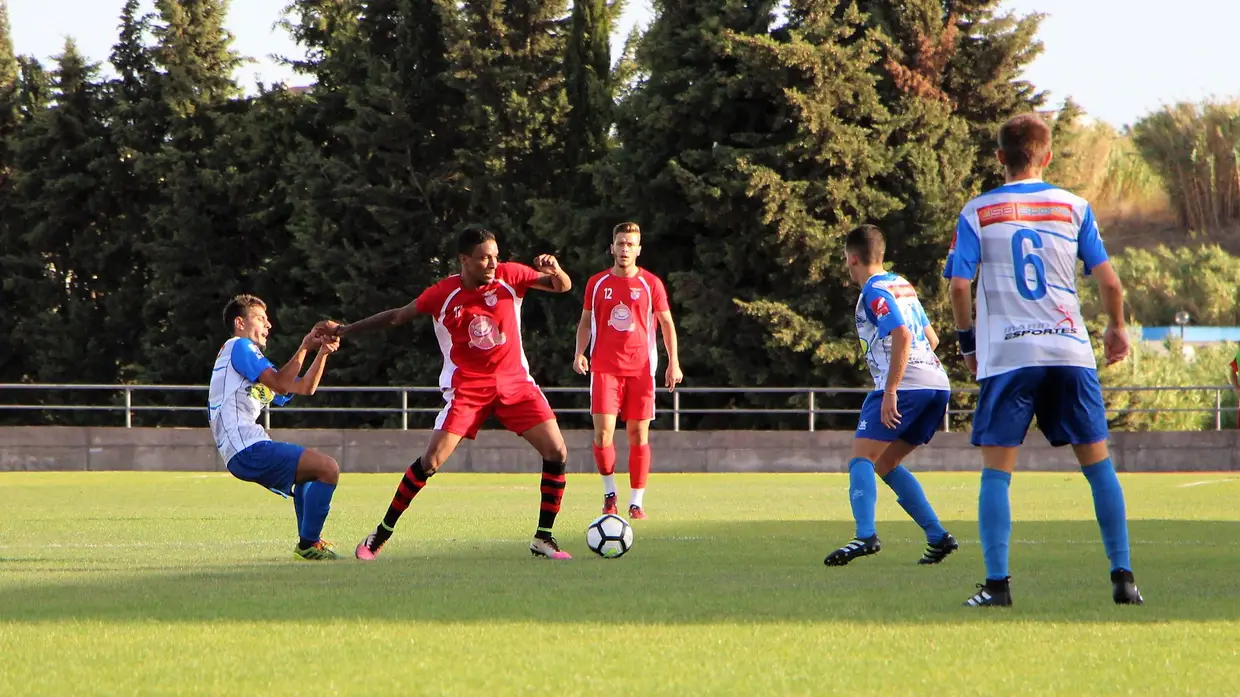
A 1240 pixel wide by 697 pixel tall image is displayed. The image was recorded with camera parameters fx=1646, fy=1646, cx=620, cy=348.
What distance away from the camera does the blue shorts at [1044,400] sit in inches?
252

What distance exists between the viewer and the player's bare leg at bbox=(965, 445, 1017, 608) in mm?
6457

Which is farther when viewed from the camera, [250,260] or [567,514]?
[250,260]

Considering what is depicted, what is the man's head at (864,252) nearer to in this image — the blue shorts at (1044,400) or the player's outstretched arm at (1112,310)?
the player's outstretched arm at (1112,310)

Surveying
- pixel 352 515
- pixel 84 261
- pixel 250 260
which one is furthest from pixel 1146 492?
pixel 84 261

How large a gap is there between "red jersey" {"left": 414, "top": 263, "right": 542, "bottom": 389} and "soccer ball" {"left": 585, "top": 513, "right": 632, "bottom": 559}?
0.93m

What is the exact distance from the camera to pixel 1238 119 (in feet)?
227

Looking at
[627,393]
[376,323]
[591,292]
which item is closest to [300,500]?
[376,323]

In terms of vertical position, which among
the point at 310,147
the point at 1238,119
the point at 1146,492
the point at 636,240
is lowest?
→ the point at 1146,492

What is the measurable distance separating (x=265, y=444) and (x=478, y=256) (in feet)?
5.10

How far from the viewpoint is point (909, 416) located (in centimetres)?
865

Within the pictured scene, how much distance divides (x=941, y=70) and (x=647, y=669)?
29022 millimetres

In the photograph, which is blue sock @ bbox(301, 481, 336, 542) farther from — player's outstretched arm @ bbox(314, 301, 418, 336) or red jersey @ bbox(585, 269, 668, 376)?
red jersey @ bbox(585, 269, 668, 376)

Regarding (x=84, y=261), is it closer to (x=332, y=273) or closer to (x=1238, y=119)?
(x=332, y=273)

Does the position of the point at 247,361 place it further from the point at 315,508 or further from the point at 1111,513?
the point at 1111,513
